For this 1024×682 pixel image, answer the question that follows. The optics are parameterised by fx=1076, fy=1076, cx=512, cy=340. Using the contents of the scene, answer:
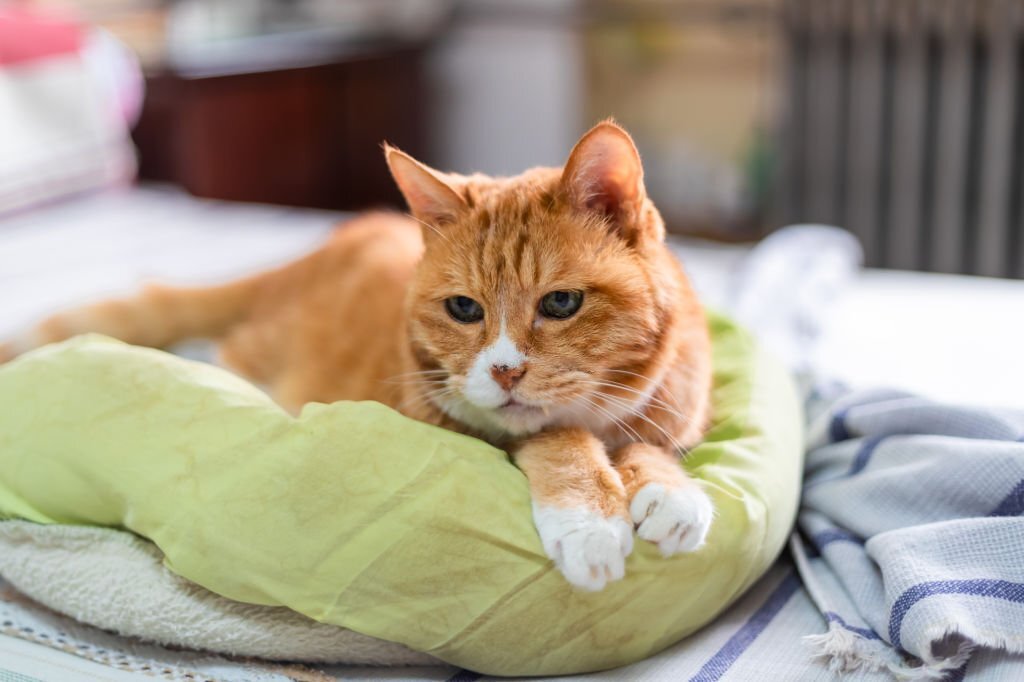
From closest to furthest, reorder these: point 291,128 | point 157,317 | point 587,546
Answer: point 587,546 < point 157,317 < point 291,128

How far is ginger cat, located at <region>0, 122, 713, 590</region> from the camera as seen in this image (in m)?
0.99

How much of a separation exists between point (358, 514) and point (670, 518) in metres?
0.28

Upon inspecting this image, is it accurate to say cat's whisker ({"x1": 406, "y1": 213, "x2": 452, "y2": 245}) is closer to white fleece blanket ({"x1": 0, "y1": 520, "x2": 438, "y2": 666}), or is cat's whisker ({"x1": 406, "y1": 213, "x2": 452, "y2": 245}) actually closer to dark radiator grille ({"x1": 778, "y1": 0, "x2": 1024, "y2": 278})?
white fleece blanket ({"x1": 0, "y1": 520, "x2": 438, "y2": 666})

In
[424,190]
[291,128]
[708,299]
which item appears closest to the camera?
[424,190]

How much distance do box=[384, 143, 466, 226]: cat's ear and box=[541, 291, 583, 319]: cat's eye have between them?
0.16 meters

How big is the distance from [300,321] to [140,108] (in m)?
1.97

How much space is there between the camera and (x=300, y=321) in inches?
65.6

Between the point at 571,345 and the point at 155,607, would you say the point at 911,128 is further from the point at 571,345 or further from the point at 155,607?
the point at 155,607

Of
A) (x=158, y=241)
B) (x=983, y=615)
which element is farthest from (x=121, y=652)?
(x=158, y=241)

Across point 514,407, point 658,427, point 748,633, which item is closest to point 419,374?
point 514,407

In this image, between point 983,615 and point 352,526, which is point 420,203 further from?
point 983,615

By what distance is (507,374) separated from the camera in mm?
1030

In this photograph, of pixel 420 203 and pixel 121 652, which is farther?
pixel 420 203

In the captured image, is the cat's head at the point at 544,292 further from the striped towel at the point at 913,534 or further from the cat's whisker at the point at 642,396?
the striped towel at the point at 913,534
